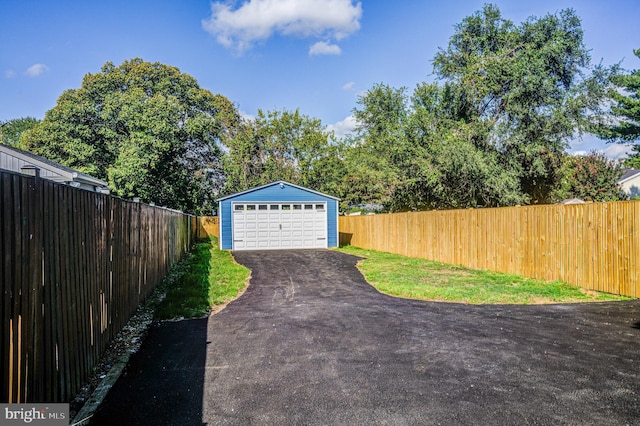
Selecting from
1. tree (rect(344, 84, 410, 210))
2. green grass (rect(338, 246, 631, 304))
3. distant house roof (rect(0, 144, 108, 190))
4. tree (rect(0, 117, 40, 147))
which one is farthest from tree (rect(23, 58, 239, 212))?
tree (rect(0, 117, 40, 147))

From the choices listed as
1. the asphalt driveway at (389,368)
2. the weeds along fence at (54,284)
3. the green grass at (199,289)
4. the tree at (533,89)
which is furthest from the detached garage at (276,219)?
the weeds along fence at (54,284)

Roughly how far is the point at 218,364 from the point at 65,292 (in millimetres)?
1631

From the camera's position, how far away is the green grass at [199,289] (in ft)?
20.7

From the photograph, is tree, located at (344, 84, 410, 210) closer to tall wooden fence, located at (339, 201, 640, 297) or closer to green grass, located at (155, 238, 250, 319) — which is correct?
tall wooden fence, located at (339, 201, 640, 297)

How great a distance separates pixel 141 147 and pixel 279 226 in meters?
9.51

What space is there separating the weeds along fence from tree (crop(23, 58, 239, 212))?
1860cm

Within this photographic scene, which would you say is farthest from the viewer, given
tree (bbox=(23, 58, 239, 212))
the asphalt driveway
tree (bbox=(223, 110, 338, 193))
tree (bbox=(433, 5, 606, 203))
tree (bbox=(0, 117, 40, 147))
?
tree (bbox=(0, 117, 40, 147))

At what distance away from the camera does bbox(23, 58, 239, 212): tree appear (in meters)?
22.0

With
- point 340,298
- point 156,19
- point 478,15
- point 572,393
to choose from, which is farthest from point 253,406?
point 478,15

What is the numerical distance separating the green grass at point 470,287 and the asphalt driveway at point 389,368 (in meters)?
0.64

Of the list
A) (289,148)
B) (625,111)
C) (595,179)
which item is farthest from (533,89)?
(289,148)

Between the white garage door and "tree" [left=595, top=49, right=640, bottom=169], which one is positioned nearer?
the white garage door

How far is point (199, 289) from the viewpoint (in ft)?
25.8

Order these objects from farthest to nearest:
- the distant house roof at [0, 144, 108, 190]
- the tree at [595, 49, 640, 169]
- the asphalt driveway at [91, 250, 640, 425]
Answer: the tree at [595, 49, 640, 169] < the distant house roof at [0, 144, 108, 190] < the asphalt driveway at [91, 250, 640, 425]
